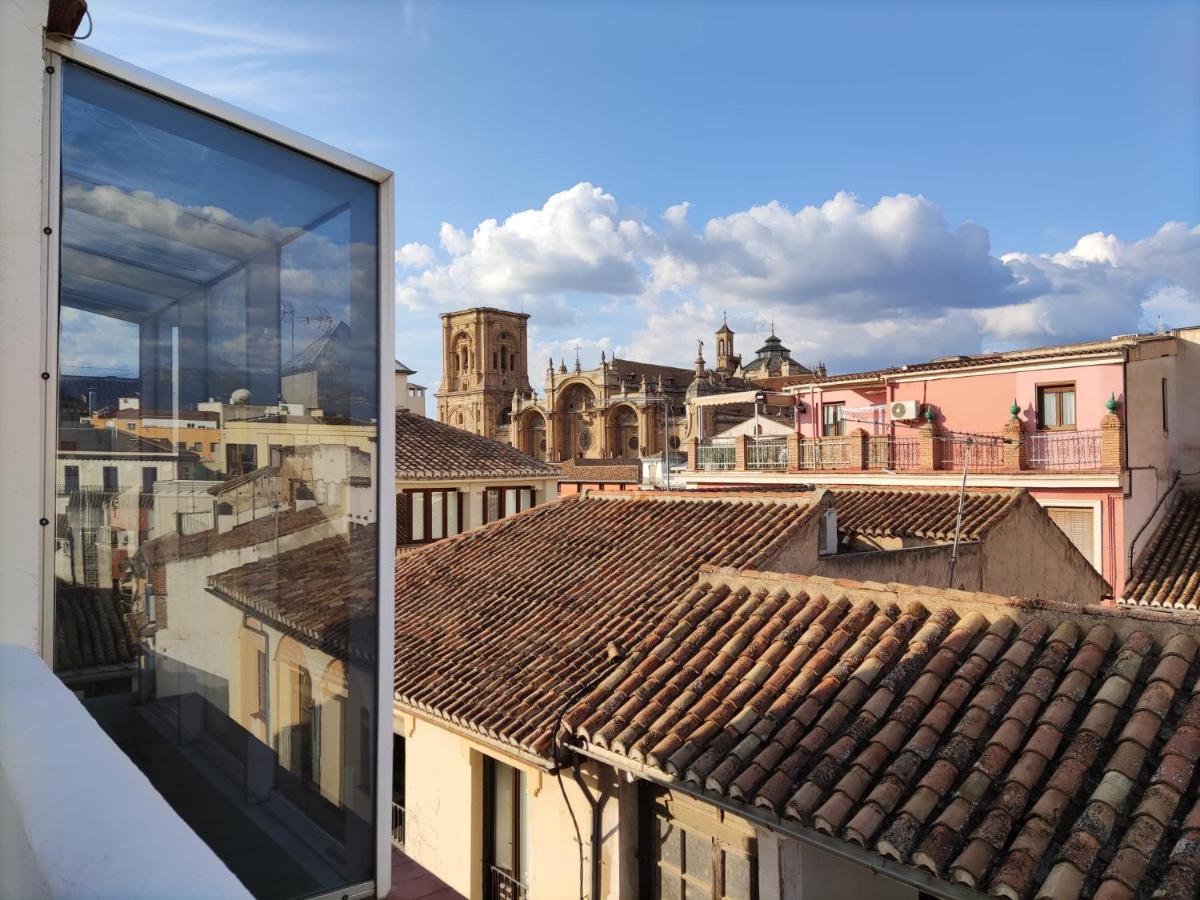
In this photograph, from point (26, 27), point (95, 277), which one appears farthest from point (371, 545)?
point (26, 27)

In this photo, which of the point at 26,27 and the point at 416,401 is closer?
the point at 26,27

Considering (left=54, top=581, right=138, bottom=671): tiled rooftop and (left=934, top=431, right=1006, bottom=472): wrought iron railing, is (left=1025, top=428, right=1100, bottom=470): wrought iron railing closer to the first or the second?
(left=934, top=431, right=1006, bottom=472): wrought iron railing

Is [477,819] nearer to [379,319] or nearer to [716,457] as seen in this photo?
[379,319]

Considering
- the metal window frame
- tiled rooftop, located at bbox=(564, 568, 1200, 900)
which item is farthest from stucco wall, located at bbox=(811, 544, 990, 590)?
the metal window frame

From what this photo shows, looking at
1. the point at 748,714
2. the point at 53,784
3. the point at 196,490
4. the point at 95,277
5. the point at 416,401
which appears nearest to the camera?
the point at 53,784

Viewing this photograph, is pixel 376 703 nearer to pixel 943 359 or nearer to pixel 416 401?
pixel 943 359

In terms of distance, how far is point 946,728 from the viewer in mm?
4520

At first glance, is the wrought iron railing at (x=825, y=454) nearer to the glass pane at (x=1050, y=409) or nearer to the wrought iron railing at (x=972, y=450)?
the wrought iron railing at (x=972, y=450)

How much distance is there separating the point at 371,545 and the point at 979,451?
2031 cm

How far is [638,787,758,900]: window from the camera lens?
210 inches

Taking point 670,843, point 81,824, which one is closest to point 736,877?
point 670,843

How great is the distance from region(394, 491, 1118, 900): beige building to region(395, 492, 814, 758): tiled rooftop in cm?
3

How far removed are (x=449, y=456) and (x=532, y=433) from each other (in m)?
50.3

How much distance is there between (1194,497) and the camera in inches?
762
